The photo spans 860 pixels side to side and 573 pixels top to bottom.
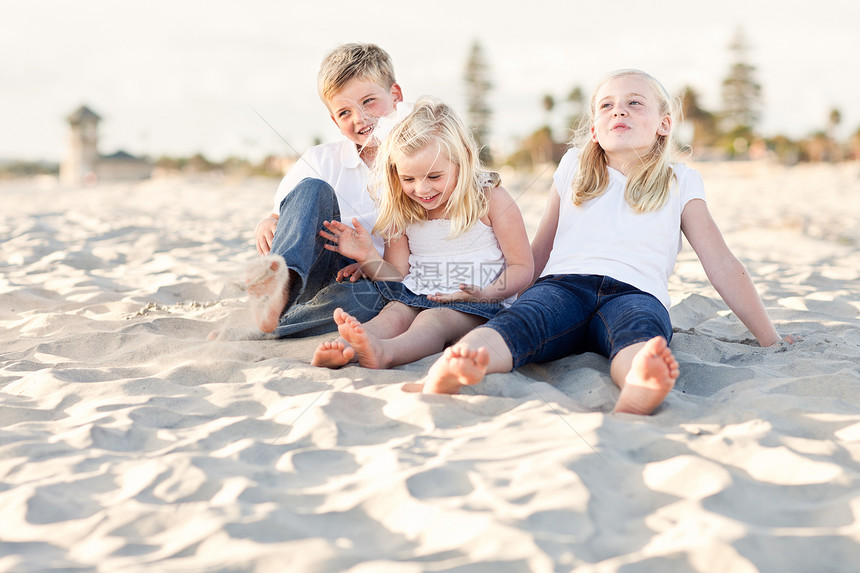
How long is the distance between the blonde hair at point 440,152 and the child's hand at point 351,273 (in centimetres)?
17

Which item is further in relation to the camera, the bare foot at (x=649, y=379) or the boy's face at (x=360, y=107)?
the boy's face at (x=360, y=107)

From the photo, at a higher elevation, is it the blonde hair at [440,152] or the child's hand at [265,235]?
the blonde hair at [440,152]

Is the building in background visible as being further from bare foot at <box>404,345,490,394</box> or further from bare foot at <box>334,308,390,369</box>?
bare foot at <box>404,345,490,394</box>

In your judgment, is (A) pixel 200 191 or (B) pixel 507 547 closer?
(B) pixel 507 547

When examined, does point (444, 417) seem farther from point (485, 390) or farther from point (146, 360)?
→ point (146, 360)

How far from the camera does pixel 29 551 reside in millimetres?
1313

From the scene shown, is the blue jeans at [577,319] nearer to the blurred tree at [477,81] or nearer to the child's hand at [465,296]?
the child's hand at [465,296]

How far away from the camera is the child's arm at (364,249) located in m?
2.60

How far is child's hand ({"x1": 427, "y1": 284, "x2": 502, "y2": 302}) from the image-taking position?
8.46ft

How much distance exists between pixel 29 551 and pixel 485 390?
1193 millimetres

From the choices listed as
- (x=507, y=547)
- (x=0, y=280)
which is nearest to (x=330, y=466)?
(x=507, y=547)

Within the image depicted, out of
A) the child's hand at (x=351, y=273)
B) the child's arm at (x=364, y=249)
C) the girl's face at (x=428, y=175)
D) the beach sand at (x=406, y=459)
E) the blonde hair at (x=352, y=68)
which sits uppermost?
the blonde hair at (x=352, y=68)

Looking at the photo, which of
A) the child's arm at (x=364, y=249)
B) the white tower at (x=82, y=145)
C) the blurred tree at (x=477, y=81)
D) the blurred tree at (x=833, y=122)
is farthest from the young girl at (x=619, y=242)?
the blurred tree at (x=477, y=81)

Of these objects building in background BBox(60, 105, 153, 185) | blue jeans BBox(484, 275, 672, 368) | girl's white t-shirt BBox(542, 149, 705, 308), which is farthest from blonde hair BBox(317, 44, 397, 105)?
building in background BBox(60, 105, 153, 185)
